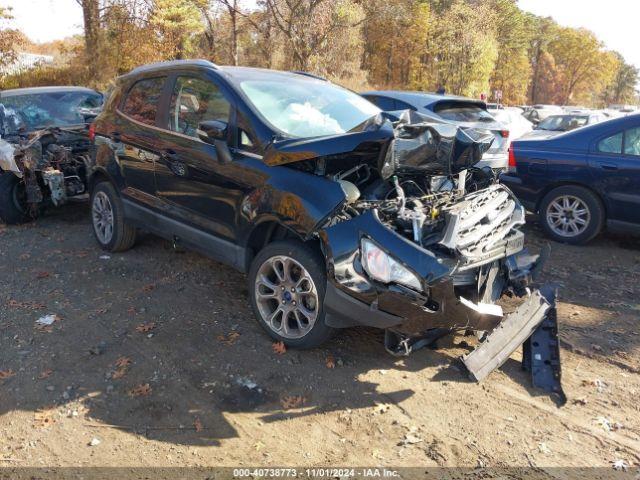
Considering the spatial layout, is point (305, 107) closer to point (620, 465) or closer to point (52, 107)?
point (620, 465)

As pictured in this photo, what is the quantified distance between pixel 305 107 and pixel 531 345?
2527mm

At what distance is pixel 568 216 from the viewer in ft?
21.6

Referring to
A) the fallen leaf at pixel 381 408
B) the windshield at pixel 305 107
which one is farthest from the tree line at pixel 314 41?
the fallen leaf at pixel 381 408

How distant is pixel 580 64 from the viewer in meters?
65.6

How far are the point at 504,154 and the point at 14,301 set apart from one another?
21.8 ft

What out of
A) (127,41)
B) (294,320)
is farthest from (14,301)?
(127,41)

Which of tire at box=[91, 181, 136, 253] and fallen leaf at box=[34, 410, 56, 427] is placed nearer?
fallen leaf at box=[34, 410, 56, 427]

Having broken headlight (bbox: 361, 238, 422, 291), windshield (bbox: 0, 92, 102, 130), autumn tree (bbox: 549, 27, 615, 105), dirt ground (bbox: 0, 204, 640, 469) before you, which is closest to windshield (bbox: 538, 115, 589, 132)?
dirt ground (bbox: 0, 204, 640, 469)

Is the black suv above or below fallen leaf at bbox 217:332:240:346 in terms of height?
above

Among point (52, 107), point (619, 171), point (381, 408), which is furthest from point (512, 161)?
point (52, 107)

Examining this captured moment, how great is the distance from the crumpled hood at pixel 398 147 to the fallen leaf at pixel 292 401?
1.56 metres

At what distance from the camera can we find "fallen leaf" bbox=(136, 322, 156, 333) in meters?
4.16

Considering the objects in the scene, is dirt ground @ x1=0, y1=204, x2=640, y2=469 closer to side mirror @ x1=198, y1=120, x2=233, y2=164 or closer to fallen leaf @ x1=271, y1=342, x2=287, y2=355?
fallen leaf @ x1=271, y1=342, x2=287, y2=355

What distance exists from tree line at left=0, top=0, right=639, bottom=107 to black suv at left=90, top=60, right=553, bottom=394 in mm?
16296
